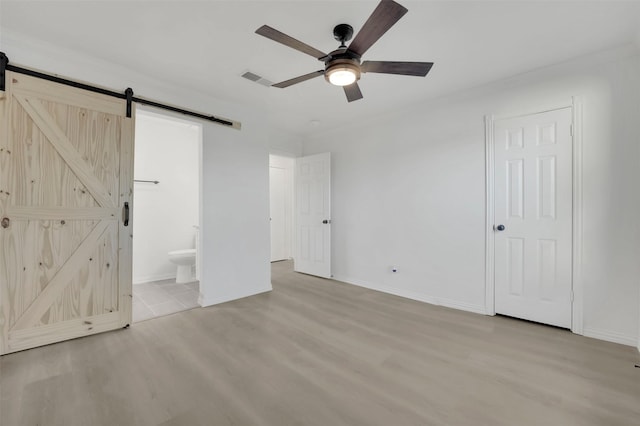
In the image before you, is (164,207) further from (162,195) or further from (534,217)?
(534,217)

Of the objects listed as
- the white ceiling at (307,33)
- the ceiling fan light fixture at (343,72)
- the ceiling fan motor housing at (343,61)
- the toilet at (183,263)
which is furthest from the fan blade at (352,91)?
the toilet at (183,263)

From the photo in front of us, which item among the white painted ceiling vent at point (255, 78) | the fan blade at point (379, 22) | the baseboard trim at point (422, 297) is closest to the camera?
the fan blade at point (379, 22)

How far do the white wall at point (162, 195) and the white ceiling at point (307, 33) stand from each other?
1861 millimetres

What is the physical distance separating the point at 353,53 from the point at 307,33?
524 millimetres

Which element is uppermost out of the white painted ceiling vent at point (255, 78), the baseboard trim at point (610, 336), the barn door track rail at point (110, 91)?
the white painted ceiling vent at point (255, 78)

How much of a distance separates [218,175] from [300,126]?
5.89 feet

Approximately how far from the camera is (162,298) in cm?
355

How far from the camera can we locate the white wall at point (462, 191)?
2.39 metres

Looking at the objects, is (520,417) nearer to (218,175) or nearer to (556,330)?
(556,330)

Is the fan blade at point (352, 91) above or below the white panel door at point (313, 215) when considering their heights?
above

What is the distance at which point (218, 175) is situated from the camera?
135 inches

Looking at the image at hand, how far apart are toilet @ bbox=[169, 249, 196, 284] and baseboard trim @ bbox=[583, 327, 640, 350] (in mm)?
4780

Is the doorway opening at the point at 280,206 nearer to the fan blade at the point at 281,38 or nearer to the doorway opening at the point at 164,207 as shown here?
the doorway opening at the point at 164,207

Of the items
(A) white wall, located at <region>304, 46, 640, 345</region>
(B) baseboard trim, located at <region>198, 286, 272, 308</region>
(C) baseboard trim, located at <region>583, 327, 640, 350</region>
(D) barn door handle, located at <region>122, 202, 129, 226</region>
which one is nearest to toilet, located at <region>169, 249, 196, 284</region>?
(B) baseboard trim, located at <region>198, 286, 272, 308</region>
